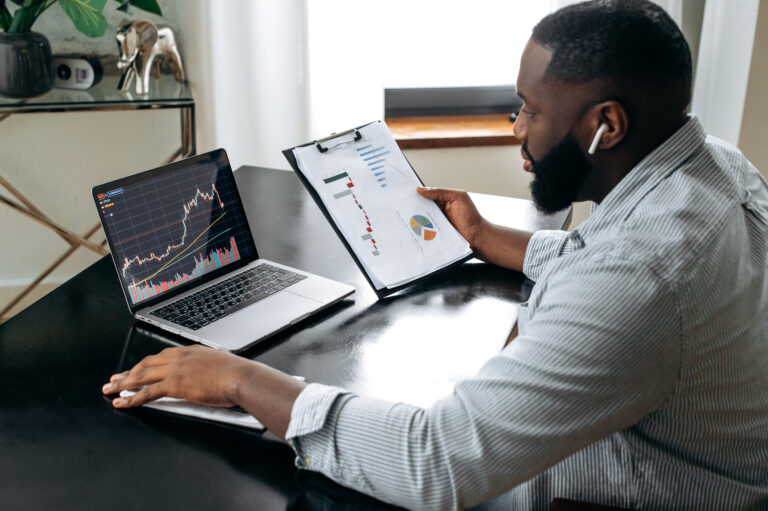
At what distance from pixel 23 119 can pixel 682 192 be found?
2.39 meters

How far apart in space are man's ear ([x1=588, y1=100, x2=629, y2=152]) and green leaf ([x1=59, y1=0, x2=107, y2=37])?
1.74 metres

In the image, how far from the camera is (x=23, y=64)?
208cm

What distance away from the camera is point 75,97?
2.20 meters

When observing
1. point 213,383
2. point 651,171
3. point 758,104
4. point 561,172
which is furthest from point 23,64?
point 758,104

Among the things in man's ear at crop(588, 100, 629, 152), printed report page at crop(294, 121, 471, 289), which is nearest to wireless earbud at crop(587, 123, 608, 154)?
man's ear at crop(588, 100, 629, 152)

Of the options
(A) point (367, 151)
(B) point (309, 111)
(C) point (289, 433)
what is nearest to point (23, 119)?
(B) point (309, 111)

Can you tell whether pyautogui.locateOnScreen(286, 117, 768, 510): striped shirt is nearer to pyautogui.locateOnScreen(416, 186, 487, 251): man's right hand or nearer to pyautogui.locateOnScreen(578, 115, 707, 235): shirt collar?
pyautogui.locateOnScreen(578, 115, 707, 235): shirt collar

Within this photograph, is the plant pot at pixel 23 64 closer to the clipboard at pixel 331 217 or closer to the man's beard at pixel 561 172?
the clipboard at pixel 331 217

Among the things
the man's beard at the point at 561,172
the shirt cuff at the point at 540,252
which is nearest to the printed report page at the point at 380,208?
the shirt cuff at the point at 540,252

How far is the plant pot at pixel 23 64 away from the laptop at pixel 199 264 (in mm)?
1211

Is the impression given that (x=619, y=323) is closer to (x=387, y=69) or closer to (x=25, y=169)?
(x=387, y=69)

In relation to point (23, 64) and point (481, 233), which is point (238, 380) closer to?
point (481, 233)

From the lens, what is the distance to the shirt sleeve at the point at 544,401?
0.71 meters

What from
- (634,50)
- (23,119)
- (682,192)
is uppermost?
(634,50)
